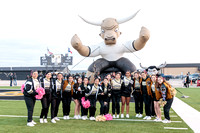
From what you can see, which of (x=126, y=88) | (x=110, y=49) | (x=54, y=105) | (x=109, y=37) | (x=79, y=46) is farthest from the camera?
(x=110, y=49)

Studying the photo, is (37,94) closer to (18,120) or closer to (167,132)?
(18,120)

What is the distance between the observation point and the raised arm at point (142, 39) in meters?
7.98

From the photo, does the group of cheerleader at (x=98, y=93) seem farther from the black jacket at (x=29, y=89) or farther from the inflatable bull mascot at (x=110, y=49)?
the inflatable bull mascot at (x=110, y=49)

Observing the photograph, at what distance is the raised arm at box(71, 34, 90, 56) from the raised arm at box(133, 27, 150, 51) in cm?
202

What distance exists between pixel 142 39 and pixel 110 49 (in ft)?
5.20

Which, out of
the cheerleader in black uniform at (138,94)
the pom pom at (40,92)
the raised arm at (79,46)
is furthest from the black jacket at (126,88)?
the pom pom at (40,92)

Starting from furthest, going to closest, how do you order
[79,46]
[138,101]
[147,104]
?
[79,46] → [138,101] → [147,104]

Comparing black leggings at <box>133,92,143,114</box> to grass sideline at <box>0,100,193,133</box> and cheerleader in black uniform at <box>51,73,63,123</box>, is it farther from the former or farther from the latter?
cheerleader in black uniform at <box>51,73,63,123</box>

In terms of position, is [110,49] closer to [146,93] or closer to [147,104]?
[146,93]

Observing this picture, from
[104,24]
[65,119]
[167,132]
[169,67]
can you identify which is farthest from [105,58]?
[169,67]

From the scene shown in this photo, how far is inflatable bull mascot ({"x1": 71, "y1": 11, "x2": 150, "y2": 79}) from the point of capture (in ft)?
29.3

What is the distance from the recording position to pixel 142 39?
821 cm

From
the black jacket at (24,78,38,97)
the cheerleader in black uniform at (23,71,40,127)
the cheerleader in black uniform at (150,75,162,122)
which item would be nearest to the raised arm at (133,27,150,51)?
the cheerleader in black uniform at (150,75,162,122)

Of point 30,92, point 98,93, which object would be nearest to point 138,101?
point 98,93
